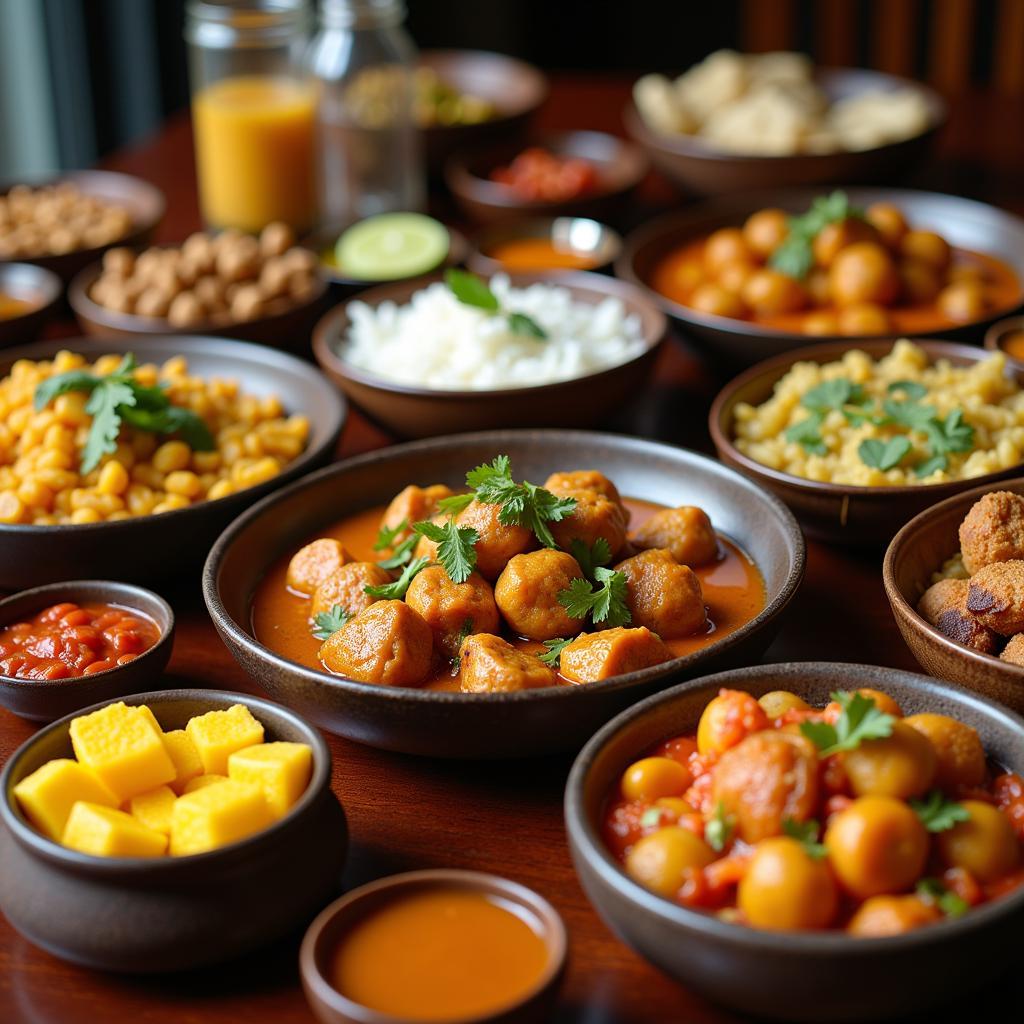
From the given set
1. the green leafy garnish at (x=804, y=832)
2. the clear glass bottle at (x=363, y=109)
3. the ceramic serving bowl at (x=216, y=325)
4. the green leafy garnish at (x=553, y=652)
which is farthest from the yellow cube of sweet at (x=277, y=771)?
the clear glass bottle at (x=363, y=109)

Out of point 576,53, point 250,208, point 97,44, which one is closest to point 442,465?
point 250,208

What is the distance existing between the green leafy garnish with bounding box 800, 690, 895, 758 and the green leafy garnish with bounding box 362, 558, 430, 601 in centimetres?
76

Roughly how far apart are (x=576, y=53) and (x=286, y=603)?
21.3ft

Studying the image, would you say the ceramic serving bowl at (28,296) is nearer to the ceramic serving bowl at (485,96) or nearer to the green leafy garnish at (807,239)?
the ceramic serving bowl at (485,96)

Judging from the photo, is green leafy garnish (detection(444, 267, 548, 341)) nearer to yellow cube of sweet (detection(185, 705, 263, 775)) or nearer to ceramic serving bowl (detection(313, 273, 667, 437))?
ceramic serving bowl (detection(313, 273, 667, 437))

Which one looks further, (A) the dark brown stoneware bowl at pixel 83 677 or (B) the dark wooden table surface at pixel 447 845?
(A) the dark brown stoneware bowl at pixel 83 677

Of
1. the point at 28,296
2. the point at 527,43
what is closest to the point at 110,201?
the point at 28,296

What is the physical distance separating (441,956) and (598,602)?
708 millimetres

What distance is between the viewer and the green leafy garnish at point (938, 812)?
1561 mm

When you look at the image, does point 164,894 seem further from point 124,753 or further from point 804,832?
point 804,832

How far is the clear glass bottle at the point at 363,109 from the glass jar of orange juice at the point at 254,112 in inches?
2.3

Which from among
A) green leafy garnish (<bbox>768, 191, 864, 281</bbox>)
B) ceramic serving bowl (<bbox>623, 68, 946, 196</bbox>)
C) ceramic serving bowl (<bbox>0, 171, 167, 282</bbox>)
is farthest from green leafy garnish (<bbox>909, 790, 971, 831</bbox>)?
ceramic serving bowl (<bbox>0, 171, 167, 282</bbox>)

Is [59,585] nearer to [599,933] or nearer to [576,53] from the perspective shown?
[599,933]

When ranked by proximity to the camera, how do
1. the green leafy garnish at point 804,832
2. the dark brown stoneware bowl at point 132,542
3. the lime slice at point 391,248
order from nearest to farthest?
the green leafy garnish at point 804,832 → the dark brown stoneware bowl at point 132,542 → the lime slice at point 391,248
